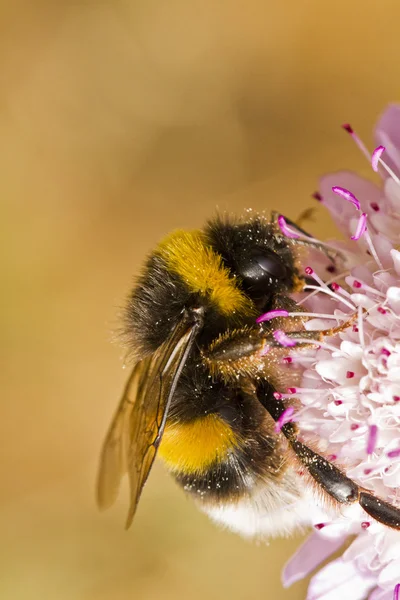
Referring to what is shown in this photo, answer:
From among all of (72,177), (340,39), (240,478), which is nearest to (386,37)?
(340,39)

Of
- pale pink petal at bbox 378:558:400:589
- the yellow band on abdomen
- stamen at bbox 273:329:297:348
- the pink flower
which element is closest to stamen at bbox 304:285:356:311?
the pink flower

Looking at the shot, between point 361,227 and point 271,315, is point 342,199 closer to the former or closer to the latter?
point 361,227

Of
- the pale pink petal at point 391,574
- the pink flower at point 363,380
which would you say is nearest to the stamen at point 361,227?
the pink flower at point 363,380

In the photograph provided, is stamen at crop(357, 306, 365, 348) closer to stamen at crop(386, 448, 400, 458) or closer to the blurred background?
stamen at crop(386, 448, 400, 458)

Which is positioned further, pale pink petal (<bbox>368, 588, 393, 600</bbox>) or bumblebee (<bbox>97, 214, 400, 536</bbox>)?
pale pink petal (<bbox>368, 588, 393, 600</bbox>)

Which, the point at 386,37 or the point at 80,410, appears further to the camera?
the point at 80,410

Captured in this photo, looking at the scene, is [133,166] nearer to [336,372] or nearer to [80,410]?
[80,410]

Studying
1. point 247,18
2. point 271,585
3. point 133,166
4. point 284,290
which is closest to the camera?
point 284,290
